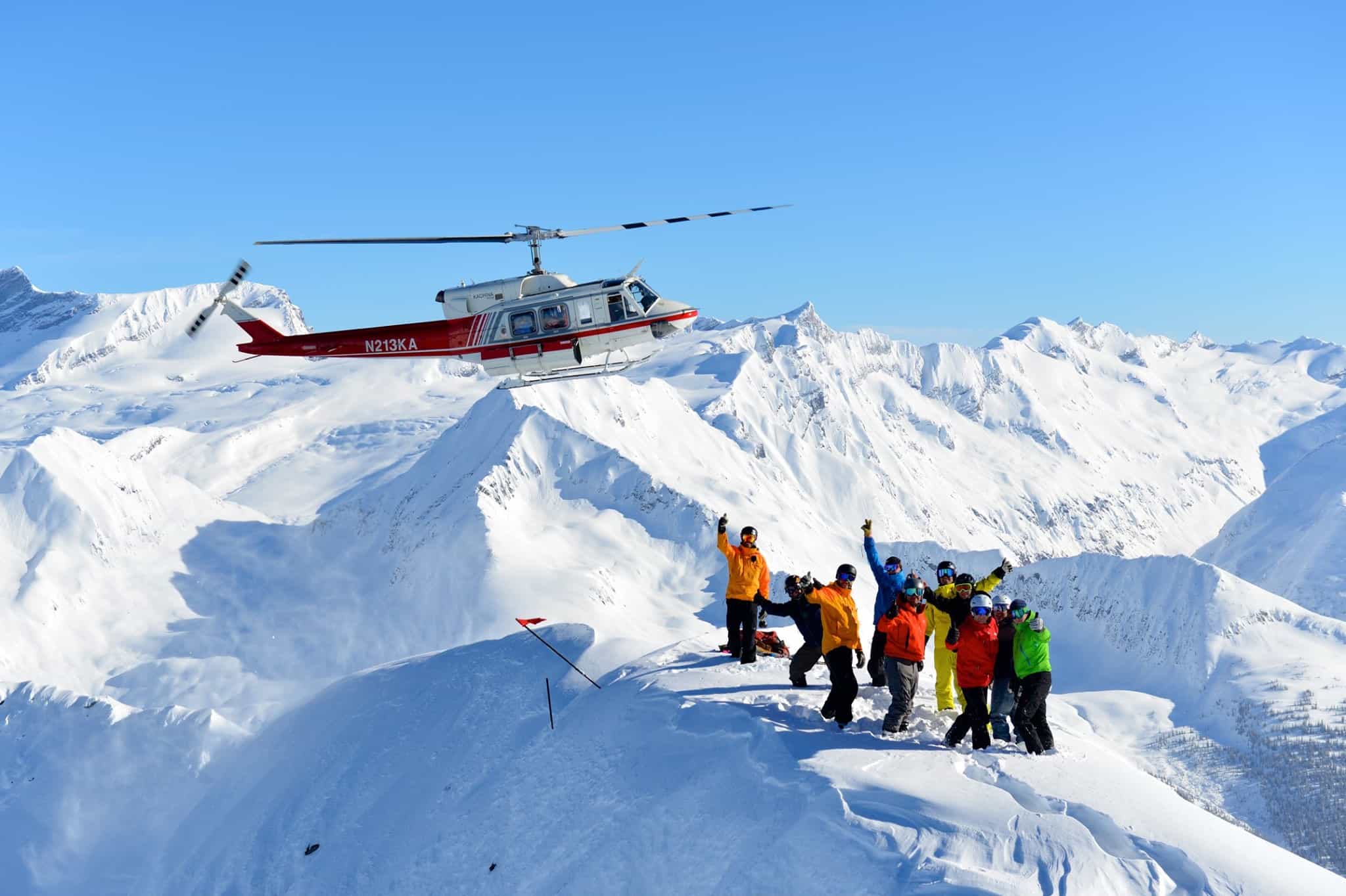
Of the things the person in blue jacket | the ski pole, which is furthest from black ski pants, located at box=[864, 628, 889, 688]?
the ski pole

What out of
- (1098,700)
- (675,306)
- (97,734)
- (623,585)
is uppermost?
(675,306)

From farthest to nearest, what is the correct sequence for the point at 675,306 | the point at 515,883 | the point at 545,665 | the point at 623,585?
1. the point at 623,585
2. the point at 675,306
3. the point at 545,665
4. the point at 515,883

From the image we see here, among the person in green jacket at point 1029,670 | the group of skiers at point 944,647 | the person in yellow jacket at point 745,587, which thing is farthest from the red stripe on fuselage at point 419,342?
the person in green jacket at point 1029,670

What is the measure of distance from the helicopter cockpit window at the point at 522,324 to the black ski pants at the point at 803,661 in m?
14.5

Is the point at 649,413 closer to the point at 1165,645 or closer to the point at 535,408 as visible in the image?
the point at 535,408

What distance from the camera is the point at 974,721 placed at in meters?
17.7

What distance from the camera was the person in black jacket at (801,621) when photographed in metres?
19.9

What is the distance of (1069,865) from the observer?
48.3 ft

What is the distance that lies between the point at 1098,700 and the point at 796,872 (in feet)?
336

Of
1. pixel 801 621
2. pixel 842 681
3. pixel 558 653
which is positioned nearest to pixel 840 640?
pixel 842 681

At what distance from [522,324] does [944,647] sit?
17222 millimetres

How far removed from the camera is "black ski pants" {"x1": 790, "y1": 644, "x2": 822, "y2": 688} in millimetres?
20547

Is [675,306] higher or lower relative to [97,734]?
higher

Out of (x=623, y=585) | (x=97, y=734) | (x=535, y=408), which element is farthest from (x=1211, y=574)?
(x=97, y=734)
